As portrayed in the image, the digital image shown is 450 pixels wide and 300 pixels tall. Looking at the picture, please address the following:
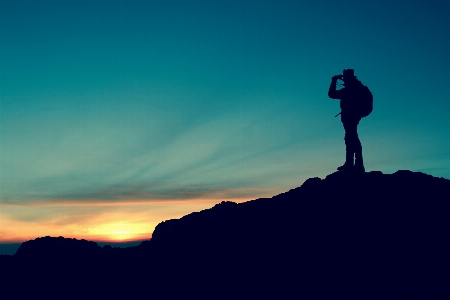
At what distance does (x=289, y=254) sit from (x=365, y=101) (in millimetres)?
7893

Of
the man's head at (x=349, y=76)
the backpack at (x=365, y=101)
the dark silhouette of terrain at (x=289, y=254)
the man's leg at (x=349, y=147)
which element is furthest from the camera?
the man's leg at (x=349, y=147)

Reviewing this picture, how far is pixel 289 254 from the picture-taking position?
15266 mm

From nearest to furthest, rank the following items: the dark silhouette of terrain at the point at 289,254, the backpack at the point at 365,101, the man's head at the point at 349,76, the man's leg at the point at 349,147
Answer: the dark silhouette of terrain at the point at 289,254, the backpack at the point at 365,101, the man's head at the point at 349,76, the man's leg at the point at 349,147

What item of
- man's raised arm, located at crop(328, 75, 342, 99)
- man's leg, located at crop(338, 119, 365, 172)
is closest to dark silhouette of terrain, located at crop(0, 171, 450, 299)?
man's leg, located at crop(338, 119, 365, 172)

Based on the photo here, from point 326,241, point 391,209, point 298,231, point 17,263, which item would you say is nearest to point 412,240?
point 391,209

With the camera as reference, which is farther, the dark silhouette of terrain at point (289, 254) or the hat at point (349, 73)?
the hat at point (349, 73)

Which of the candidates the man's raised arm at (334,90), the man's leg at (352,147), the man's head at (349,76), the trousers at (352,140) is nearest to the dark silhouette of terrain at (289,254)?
the man's leg at (352,147)

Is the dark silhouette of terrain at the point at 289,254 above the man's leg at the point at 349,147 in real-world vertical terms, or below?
below

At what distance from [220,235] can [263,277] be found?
3009 millimetres

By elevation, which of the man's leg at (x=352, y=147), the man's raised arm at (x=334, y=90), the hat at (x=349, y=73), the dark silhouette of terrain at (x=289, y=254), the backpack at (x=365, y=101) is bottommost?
the dark silhouette of terrain at (x=289, y=254)

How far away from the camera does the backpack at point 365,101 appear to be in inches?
699

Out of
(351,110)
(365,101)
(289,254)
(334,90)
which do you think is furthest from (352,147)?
(289,254)

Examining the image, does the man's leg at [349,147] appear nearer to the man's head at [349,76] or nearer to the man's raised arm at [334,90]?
the man's raised arm at [334,90]

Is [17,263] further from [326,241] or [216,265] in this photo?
[326,241]
